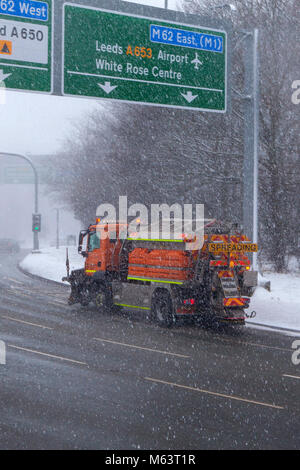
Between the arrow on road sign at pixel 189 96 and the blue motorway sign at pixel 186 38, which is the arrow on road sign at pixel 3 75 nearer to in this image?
the blue motorway sign at pixel 186 38

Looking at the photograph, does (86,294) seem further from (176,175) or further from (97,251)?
(176,175)

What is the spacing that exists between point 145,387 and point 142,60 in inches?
362

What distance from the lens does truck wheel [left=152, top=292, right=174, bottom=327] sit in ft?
55.3

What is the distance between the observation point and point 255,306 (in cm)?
1898

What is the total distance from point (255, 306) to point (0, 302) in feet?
28.9

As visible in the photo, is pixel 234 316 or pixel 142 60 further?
pixel 142 60

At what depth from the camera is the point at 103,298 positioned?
784 inches

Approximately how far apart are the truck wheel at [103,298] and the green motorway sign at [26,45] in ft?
21.3

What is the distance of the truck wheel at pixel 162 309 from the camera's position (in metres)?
16.9

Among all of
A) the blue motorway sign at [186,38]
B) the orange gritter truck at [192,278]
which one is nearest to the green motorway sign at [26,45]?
the blue motorway sign at [186,38]

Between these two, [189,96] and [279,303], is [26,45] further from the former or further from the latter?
[279,303]

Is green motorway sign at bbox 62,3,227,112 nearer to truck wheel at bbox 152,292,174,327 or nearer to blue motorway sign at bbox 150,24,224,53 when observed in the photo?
blue motorway sign at bbox 150,24,224,53

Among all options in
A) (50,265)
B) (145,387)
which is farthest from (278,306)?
(50,265)

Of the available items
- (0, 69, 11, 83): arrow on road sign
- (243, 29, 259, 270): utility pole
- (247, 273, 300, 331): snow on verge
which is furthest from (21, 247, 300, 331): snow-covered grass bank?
(0, 69, 11, 83): arrow on road sign
